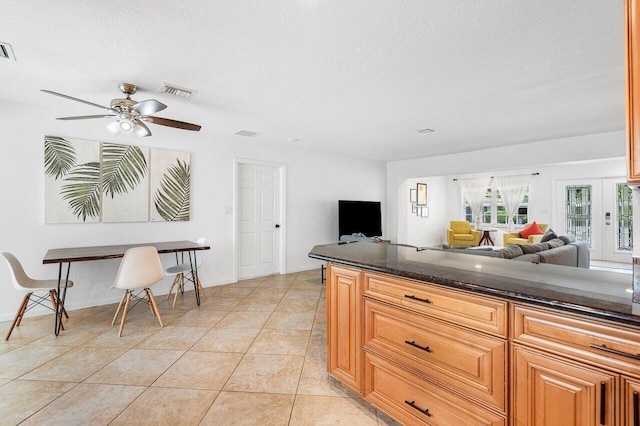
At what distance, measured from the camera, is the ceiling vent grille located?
2.73 metres

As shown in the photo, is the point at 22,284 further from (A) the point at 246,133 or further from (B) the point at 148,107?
(A) the point at 246,133

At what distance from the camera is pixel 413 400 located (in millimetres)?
1507

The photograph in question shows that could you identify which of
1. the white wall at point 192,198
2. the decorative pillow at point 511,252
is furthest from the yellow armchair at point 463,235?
the decorative pillow at point 511,252

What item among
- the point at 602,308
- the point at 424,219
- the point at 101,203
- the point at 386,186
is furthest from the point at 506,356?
the point at 424,219

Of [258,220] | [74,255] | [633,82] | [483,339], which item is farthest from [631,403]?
[258,220]

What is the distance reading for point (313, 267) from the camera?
19.0ft

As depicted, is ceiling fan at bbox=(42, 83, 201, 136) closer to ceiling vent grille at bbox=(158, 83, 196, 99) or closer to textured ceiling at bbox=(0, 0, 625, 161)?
textured ceiling at bbox=(0, 0, 625, 161)

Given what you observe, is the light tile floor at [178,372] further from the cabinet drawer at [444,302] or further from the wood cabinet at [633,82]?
the wood cabinet at [633,82]

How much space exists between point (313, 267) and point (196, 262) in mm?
2494

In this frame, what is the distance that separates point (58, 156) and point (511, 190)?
9856mm

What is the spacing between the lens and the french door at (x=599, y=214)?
253 inches

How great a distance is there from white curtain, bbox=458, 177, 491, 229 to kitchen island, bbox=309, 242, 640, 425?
7.92 m

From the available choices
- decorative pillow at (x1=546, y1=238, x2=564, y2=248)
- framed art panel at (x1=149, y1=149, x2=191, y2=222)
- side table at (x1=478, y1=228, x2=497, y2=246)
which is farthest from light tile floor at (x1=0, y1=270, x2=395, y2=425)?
side table at (x1=478, y1=228, x2=497, y2=246)

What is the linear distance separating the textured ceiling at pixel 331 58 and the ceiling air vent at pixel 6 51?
0.04m
